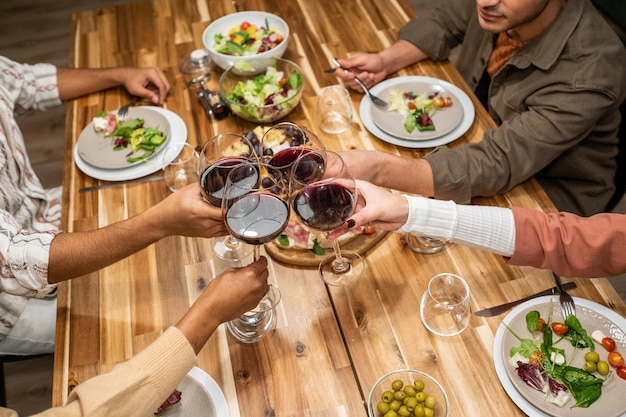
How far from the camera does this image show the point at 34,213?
1982 millimetres

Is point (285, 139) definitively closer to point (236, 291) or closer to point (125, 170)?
point (236, 291)

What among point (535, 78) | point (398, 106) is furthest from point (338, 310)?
point (535, 78)

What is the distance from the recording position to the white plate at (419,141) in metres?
1.89

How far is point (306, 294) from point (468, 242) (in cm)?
44

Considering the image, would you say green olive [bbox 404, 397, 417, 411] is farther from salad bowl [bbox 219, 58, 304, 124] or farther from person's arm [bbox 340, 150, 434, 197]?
salad bowl [bbox 219, 58, 304, 124]

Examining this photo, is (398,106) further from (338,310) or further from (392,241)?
(338,310)

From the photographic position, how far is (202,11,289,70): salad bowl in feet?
7.06

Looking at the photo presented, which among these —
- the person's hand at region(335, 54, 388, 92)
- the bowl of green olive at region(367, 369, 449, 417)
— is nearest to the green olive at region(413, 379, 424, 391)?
the bowl of green olive at region(367, 369, 449, 417)

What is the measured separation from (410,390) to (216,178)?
680mm

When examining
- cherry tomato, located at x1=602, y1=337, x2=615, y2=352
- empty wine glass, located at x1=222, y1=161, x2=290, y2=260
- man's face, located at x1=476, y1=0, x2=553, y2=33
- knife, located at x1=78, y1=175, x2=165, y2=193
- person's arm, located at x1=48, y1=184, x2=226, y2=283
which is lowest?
knife, located at x1=78, y1=175, x2=165, y2=193

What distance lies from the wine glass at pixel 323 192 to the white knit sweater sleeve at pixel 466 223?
7.5 inches

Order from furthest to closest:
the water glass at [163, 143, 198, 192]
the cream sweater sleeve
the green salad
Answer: the green salad
the water glass at [163, 143, 198, 192]
the cream sweater sleeve

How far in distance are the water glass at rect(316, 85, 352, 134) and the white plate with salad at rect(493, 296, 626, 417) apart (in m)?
0.89

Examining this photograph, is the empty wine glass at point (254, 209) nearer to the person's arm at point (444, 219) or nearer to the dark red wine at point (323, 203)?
the dark red wine at point (323, 203)
